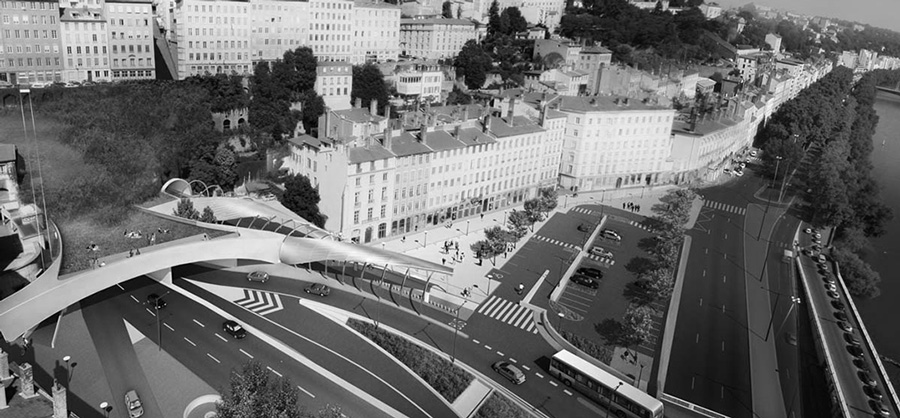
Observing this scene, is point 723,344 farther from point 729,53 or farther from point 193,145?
point 729,53

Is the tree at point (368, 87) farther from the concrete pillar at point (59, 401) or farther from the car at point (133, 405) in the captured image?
the concrete pillar at point (59, 401)

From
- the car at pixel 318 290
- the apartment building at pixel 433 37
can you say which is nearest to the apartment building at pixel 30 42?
the car at pixel 318 290

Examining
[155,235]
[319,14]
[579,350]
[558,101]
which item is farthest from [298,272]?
[319,14]

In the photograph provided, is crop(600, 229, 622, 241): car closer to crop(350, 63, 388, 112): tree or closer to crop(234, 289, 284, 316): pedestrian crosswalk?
crop(234, 289, 284, 316): pedestrian crosswalk

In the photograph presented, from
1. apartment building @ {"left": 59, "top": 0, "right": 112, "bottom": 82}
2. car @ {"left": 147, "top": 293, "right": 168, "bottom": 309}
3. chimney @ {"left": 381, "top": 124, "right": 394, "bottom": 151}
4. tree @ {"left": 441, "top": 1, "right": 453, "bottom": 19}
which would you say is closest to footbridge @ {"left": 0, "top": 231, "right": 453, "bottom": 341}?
car @ {"left": 147, "top": 293, "right": 168, "bottom": 309}

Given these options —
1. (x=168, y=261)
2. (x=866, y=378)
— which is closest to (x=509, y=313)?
(x=866, y=378)

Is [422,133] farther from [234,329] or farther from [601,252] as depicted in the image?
[234,329]

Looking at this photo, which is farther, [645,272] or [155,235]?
[645,272]
